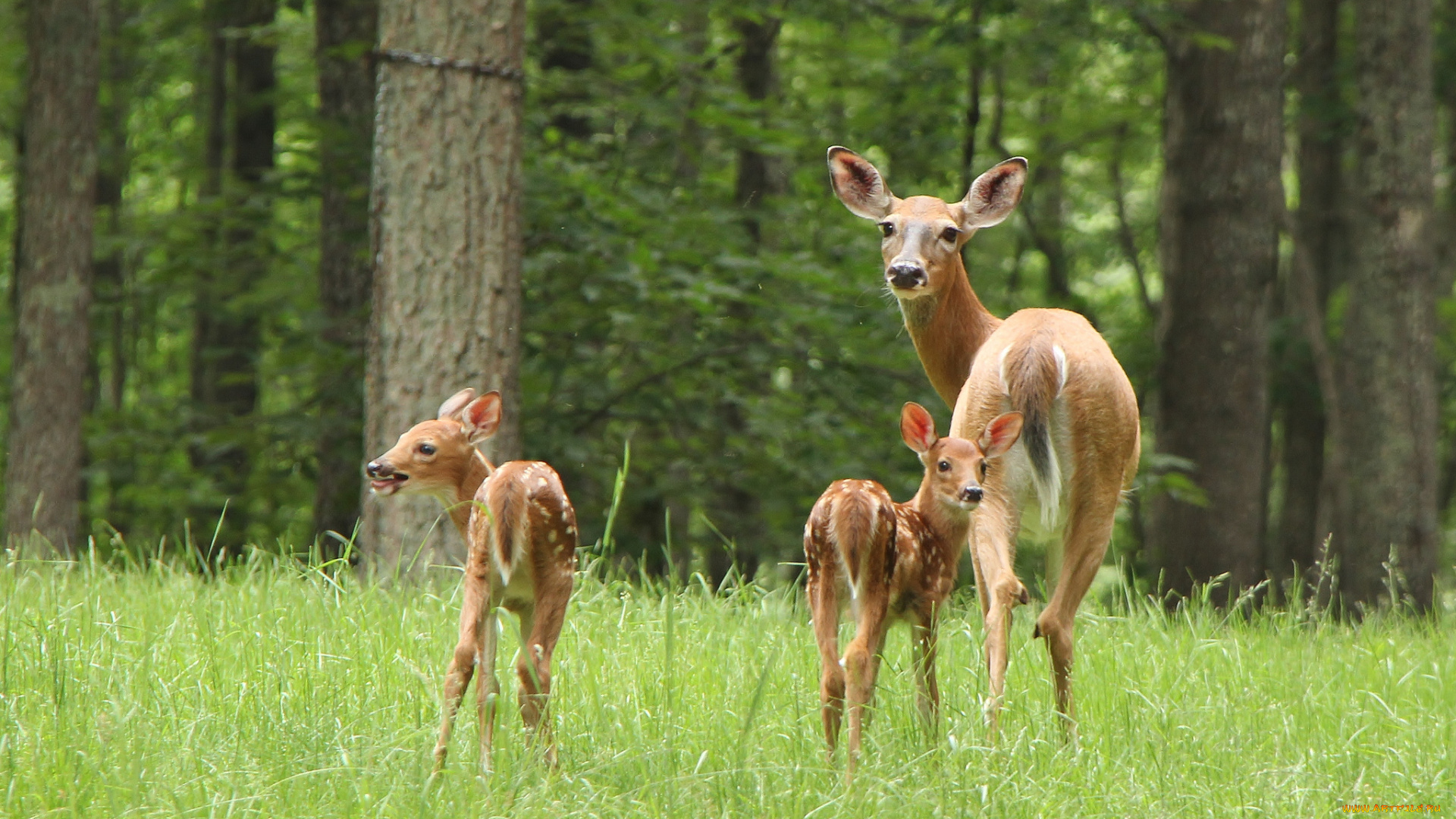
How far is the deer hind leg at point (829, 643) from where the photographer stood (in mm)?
3309

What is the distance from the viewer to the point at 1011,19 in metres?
11.5

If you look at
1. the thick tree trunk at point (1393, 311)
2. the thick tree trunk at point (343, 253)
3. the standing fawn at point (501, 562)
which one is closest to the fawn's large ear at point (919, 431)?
the standing fawn at point (501, 562)

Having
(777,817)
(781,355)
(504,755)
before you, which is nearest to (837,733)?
(777,817)

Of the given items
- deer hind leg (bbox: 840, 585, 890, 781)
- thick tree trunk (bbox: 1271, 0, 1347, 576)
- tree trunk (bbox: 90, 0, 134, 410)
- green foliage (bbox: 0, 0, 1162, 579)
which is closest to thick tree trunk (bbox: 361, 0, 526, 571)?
green foliage (bbox: 0, 0, 1162, 579)

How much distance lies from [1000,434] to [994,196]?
1.42 metres

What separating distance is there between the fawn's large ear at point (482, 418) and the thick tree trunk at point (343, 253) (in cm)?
519

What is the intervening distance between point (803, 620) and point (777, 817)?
246 centimetres

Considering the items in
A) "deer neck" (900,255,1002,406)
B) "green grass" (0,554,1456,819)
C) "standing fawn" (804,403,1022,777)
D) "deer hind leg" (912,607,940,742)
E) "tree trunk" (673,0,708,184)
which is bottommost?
"green grass" (0,554,1456,819)

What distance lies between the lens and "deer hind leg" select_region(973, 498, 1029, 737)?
144 inches

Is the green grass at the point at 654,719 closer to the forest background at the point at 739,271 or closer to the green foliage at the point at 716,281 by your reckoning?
the forest background at the point at 739,271

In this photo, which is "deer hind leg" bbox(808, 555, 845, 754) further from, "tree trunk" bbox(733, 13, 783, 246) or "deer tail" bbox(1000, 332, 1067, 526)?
"tree trunk" bbox(733, 13, 783, 246)

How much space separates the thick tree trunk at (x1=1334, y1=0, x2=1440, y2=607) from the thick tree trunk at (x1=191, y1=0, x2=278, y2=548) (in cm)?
828

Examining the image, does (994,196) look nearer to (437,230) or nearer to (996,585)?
(996,585)

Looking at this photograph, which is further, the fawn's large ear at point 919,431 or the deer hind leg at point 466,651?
the fawn's large ear at point 919,431
